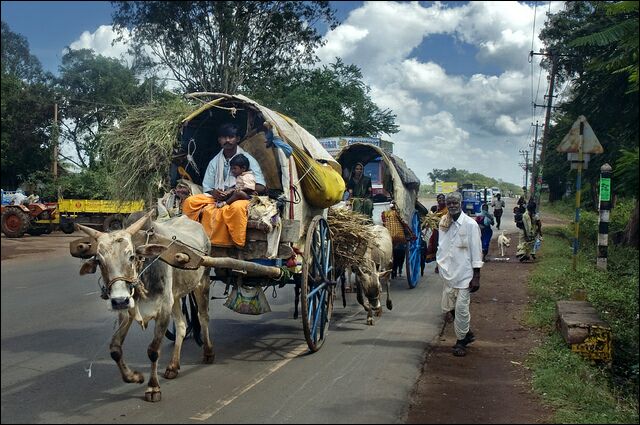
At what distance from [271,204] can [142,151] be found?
1.68 m

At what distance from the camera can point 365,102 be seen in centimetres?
3828

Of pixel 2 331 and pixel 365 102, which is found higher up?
pixel 365 102

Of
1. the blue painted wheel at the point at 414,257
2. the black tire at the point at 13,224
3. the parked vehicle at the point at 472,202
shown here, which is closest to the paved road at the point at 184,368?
the black tire at the point at 13,224

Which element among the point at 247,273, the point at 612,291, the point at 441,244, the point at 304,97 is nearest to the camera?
the point at 247,273

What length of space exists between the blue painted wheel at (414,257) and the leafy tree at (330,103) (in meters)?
11.1

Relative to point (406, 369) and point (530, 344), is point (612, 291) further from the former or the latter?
point (406, 369)

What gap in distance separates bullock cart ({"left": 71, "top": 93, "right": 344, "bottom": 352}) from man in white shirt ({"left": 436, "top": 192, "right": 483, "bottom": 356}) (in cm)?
146

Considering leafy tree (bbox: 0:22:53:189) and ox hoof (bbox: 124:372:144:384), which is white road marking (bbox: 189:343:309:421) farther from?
leafy tree (bbox: 0:22:53:189)

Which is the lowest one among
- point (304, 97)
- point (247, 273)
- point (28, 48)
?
point (247, 273)

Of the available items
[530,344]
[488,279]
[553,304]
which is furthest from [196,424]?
[488,279]

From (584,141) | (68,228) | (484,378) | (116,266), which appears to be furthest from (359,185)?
(116,266)

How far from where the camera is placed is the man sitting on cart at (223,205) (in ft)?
21.9

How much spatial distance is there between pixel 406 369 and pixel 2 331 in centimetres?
459

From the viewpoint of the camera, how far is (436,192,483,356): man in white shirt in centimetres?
755
